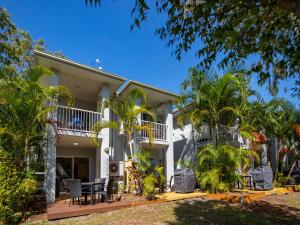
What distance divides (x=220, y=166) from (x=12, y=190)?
9386 millimetres

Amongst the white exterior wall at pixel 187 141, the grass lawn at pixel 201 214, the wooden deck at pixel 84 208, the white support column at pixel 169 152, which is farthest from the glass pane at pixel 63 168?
the white exterior wall at pixel 187 141

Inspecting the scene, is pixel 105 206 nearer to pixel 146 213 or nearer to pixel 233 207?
pixel 146 213

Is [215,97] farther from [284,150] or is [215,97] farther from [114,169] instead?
[284,150]

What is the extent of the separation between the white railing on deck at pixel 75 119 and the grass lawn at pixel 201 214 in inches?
201

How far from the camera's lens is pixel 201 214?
9.31 meters

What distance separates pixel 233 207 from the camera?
10.6m

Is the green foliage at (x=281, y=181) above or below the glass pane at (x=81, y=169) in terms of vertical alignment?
below

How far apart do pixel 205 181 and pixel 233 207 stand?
2.49 metres

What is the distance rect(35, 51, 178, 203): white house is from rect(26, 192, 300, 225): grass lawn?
3675 mm

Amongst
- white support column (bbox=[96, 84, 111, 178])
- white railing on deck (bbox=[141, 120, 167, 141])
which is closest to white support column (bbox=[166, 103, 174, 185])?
white railing on deck (bbox=[141, 120, 167, 141])

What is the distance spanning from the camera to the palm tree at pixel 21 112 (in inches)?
370

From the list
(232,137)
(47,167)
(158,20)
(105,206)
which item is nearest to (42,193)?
(47,167)

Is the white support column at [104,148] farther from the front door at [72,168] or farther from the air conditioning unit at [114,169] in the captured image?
the front door at [72,168]

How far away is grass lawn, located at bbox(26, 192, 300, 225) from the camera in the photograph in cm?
837
